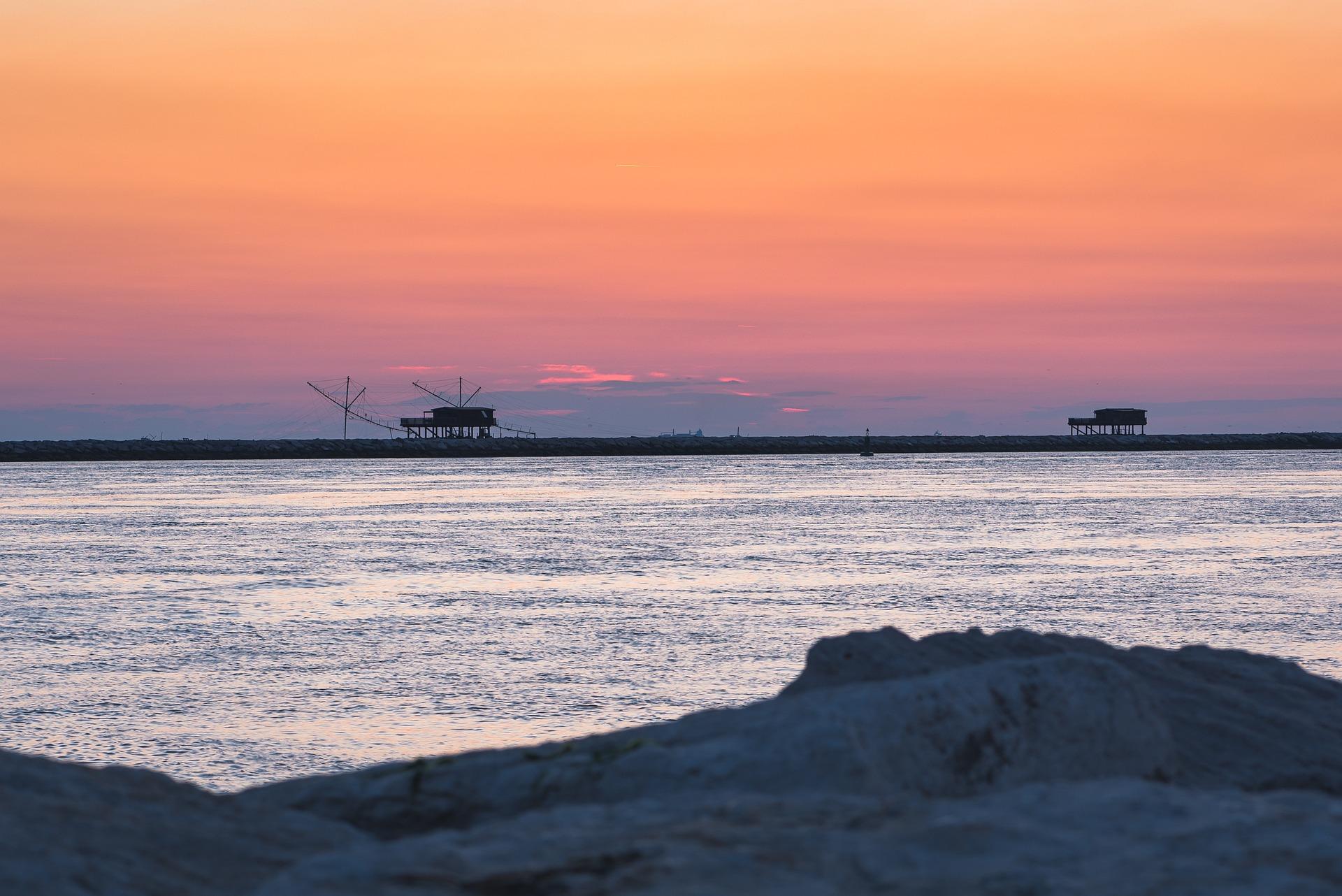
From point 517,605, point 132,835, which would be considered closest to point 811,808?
point 132,835

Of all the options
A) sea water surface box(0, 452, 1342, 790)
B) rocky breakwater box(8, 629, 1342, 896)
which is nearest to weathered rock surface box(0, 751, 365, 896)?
rocky breakwater box(8, 629, 1342, 896)

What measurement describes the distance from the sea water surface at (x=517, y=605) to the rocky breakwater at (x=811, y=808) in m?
7.90

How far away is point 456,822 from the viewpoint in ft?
16.6

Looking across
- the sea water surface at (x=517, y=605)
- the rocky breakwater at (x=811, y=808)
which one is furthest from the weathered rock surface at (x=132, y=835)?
the sea water surface at (x=517, y=605)

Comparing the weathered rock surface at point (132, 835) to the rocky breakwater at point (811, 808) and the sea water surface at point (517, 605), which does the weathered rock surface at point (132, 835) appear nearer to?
the rocky breakwater at point (811, 808)

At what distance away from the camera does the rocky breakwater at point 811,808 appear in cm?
354

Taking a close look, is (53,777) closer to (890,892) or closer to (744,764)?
(744,764)

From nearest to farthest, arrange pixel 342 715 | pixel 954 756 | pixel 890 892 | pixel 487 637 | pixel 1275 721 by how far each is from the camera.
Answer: pixel 890 892, pixel 954 756, pixel 1275 721, pixel 342 715, pixel 487 637

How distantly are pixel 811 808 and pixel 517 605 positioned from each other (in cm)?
2158

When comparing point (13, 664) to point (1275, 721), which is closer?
point (1275, 721)

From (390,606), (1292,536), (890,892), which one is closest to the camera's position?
(890,892)

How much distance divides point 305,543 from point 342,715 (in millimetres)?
28060

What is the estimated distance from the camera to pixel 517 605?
25391 mm

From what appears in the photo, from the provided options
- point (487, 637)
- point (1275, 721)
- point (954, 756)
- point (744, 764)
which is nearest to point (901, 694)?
point (954, 756)
